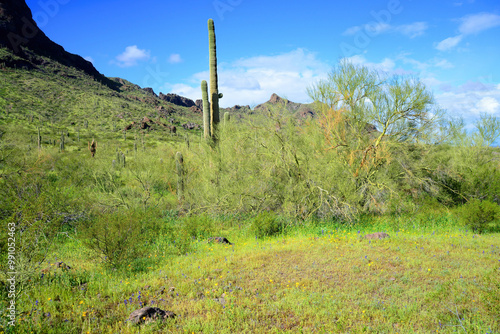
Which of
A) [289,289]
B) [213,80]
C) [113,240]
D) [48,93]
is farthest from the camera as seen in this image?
[48,93]

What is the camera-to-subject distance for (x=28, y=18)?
90812mm

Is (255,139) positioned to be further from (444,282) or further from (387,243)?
(444,282)

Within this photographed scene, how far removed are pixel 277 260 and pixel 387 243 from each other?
3.25 metres

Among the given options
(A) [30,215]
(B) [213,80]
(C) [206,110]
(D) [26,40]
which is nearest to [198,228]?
(A) [30,215]

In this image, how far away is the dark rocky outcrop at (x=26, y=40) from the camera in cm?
7003

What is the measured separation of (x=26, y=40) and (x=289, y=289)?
4271 inches

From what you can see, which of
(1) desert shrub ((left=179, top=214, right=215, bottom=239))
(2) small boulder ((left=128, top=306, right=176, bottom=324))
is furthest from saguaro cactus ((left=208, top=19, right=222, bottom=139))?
(2) small boulder ((left=128, top=306, right=176, bottom=324))

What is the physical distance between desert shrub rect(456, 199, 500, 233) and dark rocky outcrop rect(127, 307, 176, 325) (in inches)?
385

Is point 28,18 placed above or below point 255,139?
above

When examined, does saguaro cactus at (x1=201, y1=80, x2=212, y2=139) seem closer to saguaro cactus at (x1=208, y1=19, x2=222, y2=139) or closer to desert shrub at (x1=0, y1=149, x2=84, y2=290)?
saguaro cactus at (x1=208, y1=19, x2=222, y2=139)

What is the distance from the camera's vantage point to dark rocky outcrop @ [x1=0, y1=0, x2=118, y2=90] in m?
70.0

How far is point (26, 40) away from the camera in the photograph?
256ft

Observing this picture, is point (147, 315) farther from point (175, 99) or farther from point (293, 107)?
point (175, 99)

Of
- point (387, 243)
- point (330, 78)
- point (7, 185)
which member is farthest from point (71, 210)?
point (330, 78)
